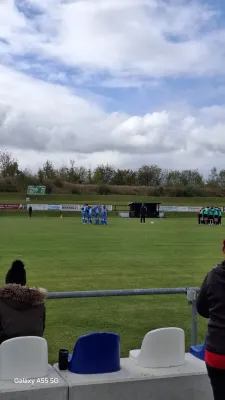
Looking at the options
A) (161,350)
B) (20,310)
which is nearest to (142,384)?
(161,350)

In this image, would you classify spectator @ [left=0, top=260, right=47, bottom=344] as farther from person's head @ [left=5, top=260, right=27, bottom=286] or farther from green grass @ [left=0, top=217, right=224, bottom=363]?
green grass @ [left=0, top=217, right=224, bottom=363]

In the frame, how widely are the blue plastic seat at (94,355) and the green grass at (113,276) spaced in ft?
7.53

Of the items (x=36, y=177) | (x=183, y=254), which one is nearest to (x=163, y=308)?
(x=183, y=254)

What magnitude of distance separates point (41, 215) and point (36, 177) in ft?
149

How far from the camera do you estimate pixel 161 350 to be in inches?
177

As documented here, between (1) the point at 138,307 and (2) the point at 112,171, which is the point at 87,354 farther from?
(2) the point at 112,171

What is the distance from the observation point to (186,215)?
200ft

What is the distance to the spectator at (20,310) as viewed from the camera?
167 inches

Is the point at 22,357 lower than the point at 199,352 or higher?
higher

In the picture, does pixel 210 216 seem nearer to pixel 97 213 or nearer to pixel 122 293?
pixel 97 213

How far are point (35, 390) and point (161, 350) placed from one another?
122cm

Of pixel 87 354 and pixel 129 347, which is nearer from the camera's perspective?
pixel 87 354

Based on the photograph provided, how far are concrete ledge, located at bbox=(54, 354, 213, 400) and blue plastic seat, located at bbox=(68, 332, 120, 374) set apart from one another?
0.07 metres

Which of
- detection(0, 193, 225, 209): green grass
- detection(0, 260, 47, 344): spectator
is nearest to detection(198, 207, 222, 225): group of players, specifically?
detection(0, 193, 225, 209): green grass
